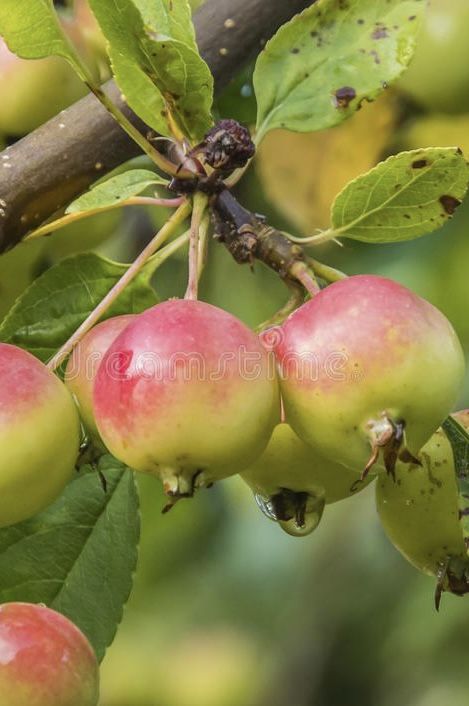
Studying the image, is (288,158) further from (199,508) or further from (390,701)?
(390,701)

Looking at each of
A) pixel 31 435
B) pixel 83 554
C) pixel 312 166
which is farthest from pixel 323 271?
pixel 312 166

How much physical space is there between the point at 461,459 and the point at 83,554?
0.39 m

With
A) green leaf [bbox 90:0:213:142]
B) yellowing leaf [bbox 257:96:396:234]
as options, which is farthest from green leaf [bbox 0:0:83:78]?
yellowing leaf [bbox 257:96:396:234]

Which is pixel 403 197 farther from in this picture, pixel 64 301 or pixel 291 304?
pixel 64 301

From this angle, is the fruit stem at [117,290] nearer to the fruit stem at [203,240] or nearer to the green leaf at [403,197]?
the fruit stem at [203,240]

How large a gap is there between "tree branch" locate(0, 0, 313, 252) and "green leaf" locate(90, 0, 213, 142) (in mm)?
107

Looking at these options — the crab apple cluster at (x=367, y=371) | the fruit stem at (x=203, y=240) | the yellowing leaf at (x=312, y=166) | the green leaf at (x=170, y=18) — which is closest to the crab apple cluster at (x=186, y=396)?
the crab apple cluster at (x=367, y=371)

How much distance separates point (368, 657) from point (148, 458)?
116cm

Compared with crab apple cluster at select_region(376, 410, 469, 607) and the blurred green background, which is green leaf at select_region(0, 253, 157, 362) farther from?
crab apple cluster at select_region(376, 410, 469, 607)

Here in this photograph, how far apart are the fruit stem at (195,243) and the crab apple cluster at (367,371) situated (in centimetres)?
10

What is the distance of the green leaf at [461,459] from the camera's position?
0.92 m

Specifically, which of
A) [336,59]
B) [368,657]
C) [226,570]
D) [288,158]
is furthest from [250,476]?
[226,570]

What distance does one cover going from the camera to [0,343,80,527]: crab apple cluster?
0.78 metres

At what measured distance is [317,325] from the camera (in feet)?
2.56
